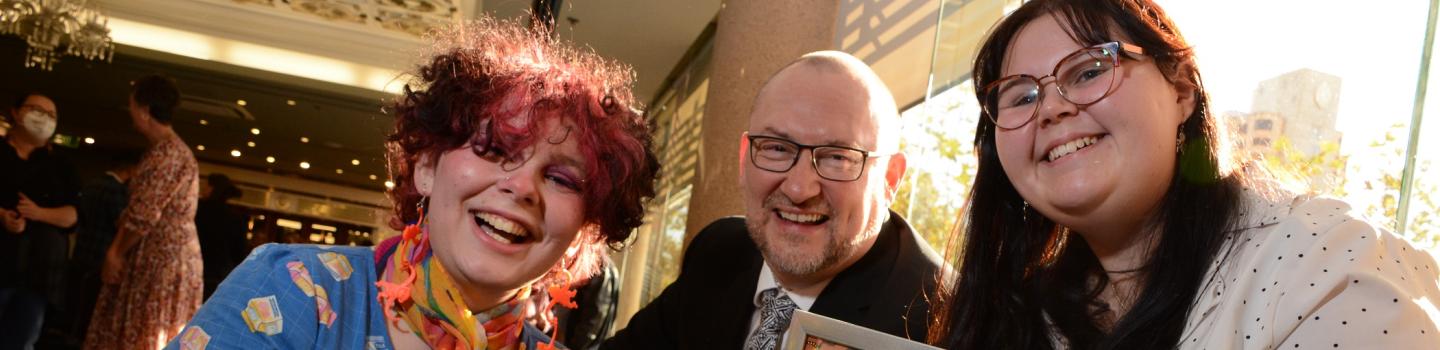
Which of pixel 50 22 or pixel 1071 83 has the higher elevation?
pixel 50 22

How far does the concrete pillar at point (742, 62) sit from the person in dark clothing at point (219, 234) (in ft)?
13.7

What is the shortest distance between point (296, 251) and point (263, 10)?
9.65 metres

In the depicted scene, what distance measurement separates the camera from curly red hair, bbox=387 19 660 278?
1960 millimetres

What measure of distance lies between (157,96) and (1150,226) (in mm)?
4841

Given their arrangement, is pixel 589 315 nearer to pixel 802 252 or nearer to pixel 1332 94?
pixel 802 252

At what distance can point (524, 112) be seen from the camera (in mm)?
1949

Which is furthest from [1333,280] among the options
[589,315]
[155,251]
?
[155,251]

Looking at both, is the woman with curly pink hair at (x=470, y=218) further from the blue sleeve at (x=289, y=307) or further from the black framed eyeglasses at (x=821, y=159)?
the black framed eyeglasses at (x=821, y=159)

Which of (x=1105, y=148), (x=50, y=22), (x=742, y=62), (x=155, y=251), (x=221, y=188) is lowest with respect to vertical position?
(x=155, y=251)

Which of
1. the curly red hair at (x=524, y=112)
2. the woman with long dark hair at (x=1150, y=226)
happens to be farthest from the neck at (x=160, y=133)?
the woman with long dark hair at (x=1150, y=226)

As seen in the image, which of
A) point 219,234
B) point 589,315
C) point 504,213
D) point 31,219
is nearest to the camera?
point 504,213

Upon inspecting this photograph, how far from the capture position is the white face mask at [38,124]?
5.18 metres

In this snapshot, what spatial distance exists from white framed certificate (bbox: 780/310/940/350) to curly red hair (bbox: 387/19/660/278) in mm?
716

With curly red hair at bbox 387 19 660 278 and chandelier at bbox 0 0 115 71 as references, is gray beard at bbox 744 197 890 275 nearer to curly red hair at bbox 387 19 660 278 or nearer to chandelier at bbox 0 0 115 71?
curly red hair at bbox 387 19 660 278
